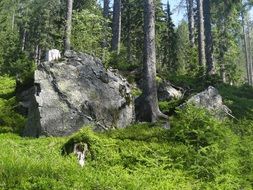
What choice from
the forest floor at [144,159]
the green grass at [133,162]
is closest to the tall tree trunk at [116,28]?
the forest floor at [144,159]

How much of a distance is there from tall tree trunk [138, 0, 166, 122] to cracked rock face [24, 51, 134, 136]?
57 centimetres

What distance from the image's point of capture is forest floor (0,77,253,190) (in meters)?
7.11

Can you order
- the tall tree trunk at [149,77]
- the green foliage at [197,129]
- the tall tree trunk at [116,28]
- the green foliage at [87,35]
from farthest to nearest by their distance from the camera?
the tall tree trunk at [116,28]
the green foliage at [87,35]
the tall tree trunk at [149,77]
the green foliage at [197,129]

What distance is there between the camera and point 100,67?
15.0 metres

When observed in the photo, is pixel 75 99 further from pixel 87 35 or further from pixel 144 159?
pixel 87 35

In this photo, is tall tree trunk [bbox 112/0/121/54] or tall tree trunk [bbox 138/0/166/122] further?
tall tree trunk [bbox 112/0/121/54]

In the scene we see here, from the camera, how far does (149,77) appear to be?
14.2 m

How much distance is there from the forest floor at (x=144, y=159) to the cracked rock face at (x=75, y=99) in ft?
4.06

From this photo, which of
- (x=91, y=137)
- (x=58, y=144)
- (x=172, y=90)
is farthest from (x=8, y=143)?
(x=172, y=90)

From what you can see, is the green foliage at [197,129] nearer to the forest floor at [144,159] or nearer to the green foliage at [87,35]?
the forest floor at [144,159]

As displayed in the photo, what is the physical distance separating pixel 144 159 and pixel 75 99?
4.53 metres

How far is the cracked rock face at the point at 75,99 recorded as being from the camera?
1261cm

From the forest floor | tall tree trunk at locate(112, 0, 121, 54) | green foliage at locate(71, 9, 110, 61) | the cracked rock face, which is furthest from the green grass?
tall tree trunk at locate(112, 0, 121, 54)

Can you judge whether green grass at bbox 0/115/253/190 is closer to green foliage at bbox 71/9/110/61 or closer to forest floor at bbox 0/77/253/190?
forest floor at bbox 0/77/253/190
